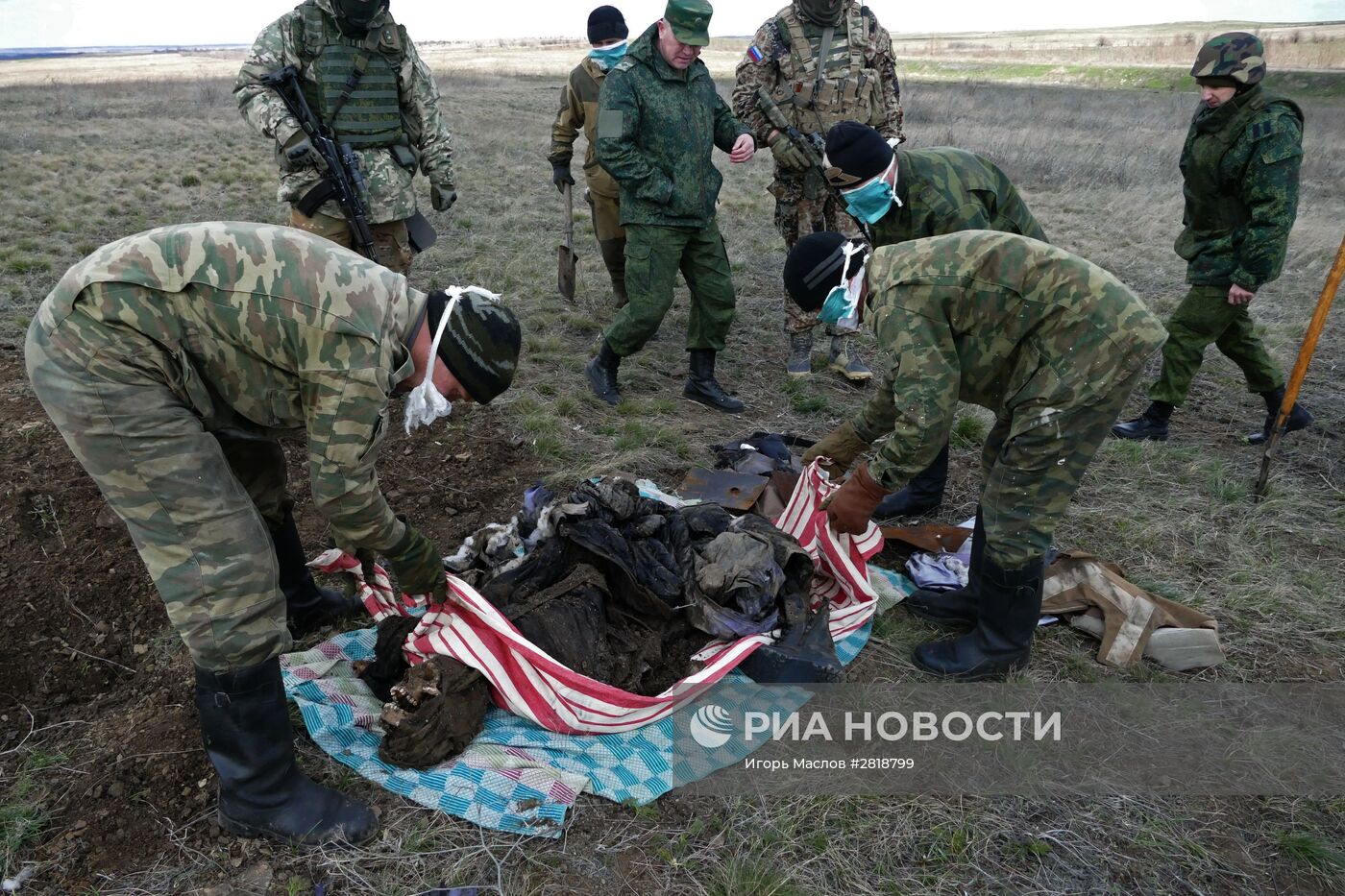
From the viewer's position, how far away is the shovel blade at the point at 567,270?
6516 mm

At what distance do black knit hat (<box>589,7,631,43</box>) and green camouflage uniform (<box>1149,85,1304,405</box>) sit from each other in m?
3.62

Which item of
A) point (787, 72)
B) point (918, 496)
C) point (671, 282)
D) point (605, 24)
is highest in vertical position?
point (605, 24)

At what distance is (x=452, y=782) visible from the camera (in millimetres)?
2518

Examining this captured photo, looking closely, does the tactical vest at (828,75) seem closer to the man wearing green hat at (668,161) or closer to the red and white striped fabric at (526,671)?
the man wearing green hat at (668,161)

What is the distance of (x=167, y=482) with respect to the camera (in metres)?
2.09

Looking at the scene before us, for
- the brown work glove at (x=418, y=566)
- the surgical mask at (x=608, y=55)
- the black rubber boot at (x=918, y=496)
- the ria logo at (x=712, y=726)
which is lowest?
the ria logo at (x=712, y=726)

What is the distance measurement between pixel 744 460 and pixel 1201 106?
315 cm

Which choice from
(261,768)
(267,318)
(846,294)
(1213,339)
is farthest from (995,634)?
(1213,339)

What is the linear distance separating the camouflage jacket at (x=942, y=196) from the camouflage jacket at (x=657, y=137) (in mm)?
1500

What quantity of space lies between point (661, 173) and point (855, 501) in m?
2.48

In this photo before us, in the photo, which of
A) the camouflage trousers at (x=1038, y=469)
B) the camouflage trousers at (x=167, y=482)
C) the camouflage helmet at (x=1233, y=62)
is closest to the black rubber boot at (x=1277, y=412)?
the camouflage helmet at (x=1233, y=62)

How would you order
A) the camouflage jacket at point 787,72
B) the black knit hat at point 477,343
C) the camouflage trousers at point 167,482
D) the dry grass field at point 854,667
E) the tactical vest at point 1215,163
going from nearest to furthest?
the camouflage trousers at point 167,482
the black knit hat at point 477,343
the dry grass field at point 854,667
the tactical vest at point 1215,163
the camouflage jacket at point 787,72

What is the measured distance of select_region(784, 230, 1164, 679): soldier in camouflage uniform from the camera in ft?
8.61

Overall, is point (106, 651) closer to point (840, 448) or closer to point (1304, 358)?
point (840, 448)
